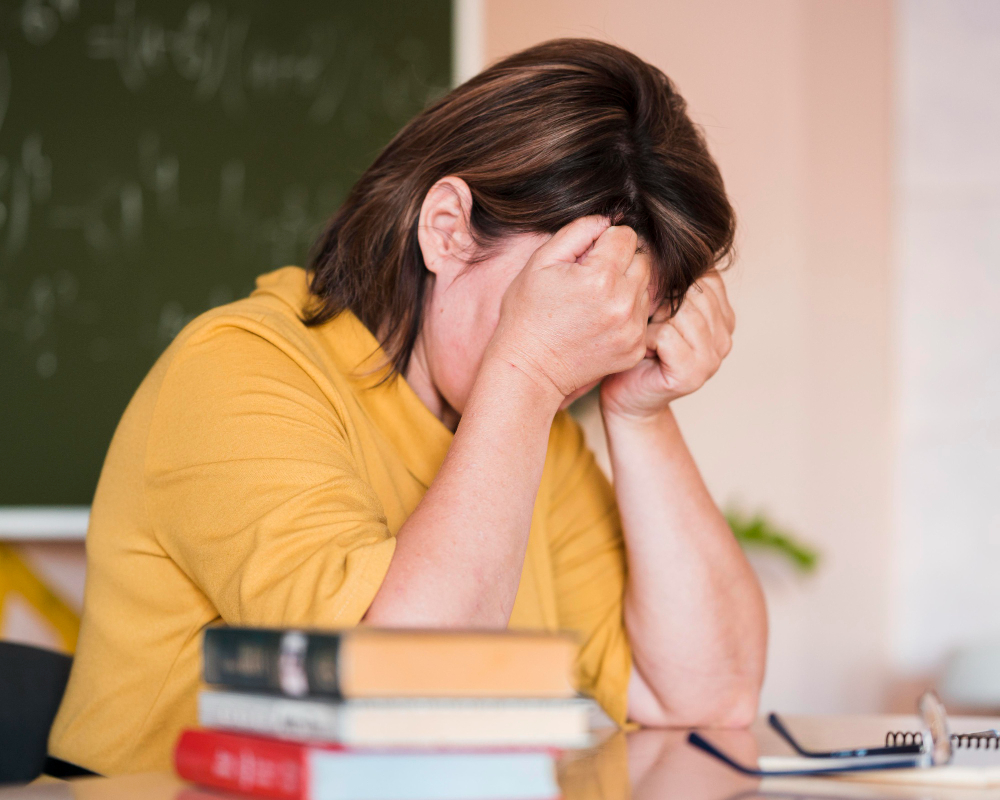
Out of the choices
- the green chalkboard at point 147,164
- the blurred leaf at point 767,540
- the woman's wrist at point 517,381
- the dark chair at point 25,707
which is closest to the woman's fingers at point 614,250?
the woman's wrist at point 517,381

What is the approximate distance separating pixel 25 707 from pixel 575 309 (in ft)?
2.24

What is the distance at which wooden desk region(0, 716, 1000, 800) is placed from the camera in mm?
623

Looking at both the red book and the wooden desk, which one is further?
the wooden desk

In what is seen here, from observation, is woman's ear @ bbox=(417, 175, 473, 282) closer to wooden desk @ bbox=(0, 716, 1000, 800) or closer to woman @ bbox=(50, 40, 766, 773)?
woman @ bbox=(50, 40, 766, 773)

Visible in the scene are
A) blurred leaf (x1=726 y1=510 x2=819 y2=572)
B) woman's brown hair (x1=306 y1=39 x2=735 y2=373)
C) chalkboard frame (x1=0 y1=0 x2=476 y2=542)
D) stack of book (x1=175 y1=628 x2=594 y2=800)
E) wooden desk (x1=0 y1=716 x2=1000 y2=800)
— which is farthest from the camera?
blurred leaf (x1=726 y1=510 x2=819 y2=572)

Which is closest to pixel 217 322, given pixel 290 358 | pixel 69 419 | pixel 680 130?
pixel 290 358

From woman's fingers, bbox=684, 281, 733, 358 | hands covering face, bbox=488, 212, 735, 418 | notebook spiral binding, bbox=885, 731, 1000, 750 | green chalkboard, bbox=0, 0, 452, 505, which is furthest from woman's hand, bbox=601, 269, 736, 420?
green chalkboard, bbox=0, 0, 452, 505

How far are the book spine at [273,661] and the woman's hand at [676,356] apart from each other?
0.65 metres

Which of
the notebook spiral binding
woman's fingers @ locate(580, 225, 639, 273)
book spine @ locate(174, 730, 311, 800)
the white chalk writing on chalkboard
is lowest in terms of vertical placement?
the notebook spiral binding

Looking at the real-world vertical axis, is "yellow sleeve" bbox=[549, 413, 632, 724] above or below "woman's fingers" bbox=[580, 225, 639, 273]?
below

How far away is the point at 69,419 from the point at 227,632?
1.33m

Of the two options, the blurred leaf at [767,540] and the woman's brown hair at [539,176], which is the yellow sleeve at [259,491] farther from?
the blurred leaf at [767,540]

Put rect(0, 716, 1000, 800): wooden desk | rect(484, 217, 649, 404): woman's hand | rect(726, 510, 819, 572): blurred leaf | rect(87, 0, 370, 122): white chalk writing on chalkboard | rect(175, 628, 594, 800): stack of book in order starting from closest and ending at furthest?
1. rect(175, 628, 594, 800): stack of book
2. rect(0, 716, 1000, 800): wooden desk
3. rect(484, 217, 649, 404): woman's hand
4. rect(87, 0, 370, 122): white chalk writing on chalkboard
5. rect(726, 510, 819, 572): blurred leaf

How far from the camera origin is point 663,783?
715 millimetres
